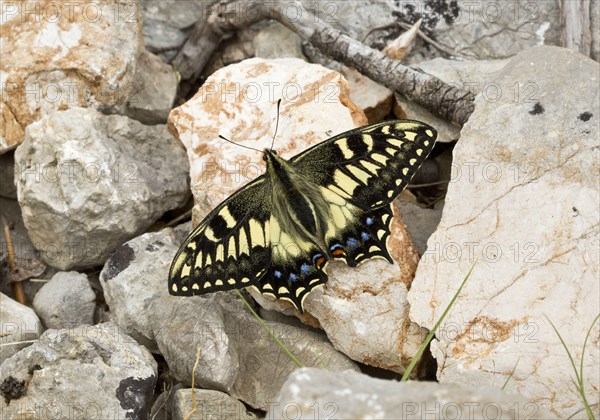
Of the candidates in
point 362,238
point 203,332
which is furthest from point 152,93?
point 362,238

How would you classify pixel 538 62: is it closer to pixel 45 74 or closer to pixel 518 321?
pixel 518 321

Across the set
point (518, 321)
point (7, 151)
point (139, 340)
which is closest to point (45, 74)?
point (7, 151)

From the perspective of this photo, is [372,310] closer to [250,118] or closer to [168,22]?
[250,118]

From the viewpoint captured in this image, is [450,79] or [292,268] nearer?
[292,268]

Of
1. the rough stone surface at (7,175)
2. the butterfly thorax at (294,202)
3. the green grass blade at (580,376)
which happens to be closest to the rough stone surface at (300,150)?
the butterfly thorax at (294,202)

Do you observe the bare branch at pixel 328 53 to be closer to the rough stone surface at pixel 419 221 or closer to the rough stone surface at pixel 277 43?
the rough stone surface at pixel 277 43

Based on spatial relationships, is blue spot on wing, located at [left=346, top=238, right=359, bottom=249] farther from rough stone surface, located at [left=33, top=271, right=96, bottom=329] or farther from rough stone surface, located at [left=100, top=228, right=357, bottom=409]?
rough stone surface, located at [left=33, top=271, right=96, bottom=329]
